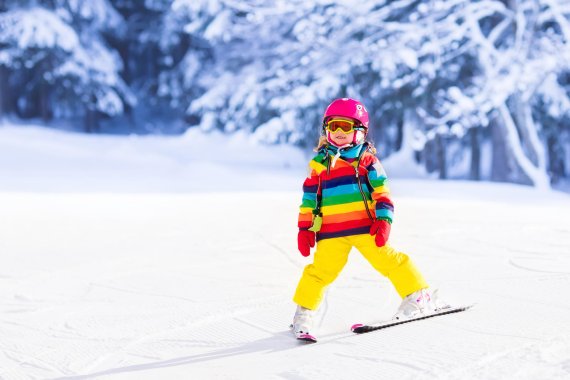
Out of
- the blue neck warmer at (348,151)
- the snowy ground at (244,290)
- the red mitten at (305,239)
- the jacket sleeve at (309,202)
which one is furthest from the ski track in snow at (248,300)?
the blue neck warmer at (348,151)

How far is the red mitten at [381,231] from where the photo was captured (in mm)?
3435

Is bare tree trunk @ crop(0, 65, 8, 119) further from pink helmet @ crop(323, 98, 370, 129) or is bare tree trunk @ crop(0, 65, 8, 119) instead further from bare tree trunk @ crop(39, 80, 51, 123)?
pink helmet @ crop(323, 98, 370, 129)

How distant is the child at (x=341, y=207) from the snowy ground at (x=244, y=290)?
0.27m

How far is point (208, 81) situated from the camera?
19.2m

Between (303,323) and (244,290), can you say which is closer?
(303,323)

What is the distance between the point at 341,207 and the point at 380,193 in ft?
0.66

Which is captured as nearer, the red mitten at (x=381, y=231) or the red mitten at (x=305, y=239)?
the red mitten at (x=381, y=231)

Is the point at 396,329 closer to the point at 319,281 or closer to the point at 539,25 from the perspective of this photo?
the point at 319,281

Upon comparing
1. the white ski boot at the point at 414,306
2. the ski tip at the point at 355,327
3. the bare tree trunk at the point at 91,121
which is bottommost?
the bare tree trunk at the point at 91,121

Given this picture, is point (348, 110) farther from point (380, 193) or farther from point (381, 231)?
point (381, 231)

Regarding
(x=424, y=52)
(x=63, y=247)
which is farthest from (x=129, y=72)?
(x=63, y=247)

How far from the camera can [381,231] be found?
3438 millimetres

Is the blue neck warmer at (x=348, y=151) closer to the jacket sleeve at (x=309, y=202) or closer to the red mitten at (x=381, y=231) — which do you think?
the jacket sleeve at (x=309, y=202)

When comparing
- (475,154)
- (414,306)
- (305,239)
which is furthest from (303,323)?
(475,154)
